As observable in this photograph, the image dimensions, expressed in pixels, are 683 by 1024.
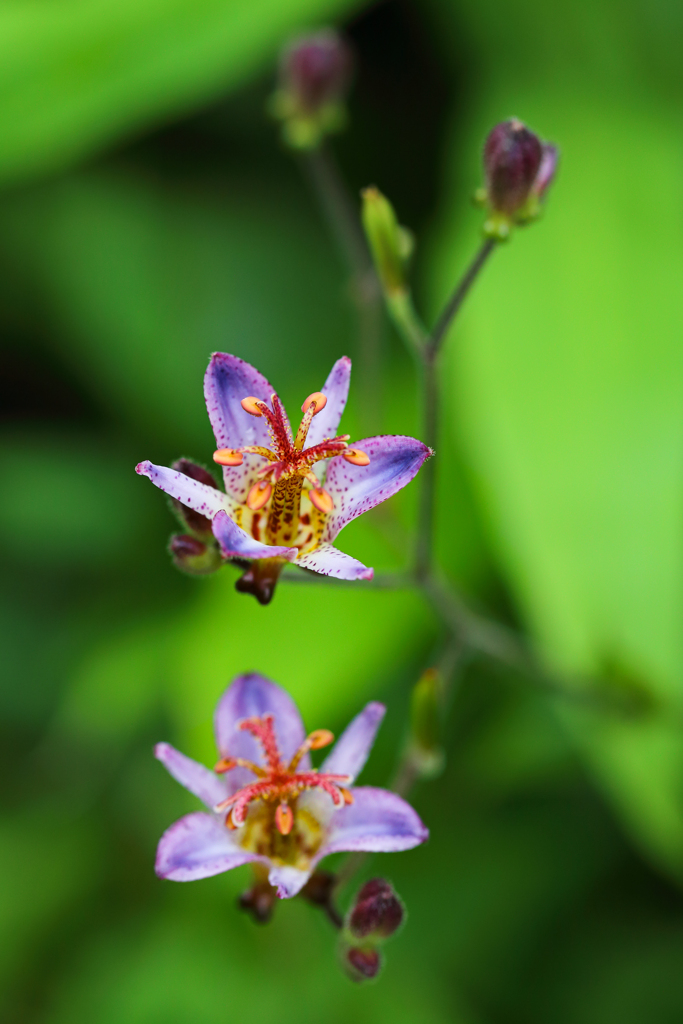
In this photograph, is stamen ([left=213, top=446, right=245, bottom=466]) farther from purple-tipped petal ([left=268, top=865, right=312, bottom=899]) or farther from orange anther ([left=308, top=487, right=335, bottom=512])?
purple-tipped petal ([left=268, top=865, right=312, bottom=899])

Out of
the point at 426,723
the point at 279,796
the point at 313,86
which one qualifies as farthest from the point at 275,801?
the point at 313,86

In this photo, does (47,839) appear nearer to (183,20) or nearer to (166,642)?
(166,642)

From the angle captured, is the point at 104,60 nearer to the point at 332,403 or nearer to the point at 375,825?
the point at 332,403

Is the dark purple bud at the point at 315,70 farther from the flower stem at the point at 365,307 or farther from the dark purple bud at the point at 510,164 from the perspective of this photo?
the dark purple bud at the point at 510,164

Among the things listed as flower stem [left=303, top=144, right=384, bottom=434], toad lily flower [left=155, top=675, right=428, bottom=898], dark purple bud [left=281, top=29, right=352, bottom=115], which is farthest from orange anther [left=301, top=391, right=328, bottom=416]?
dark purple bud [left=281, top=29, right=352, bottom=115]

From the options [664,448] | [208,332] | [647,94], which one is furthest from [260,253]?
[664,448]

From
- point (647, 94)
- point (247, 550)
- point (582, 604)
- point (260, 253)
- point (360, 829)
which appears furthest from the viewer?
point (260, 253)
